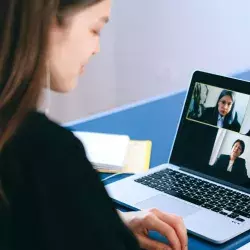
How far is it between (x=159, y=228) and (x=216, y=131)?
1.09 ft

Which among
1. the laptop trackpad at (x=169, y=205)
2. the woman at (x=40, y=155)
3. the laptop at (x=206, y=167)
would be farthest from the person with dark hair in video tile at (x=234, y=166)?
the woman at (x=40, y=155)

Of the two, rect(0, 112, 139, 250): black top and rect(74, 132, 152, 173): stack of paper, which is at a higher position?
rect(0, 112, 139, 250): black top

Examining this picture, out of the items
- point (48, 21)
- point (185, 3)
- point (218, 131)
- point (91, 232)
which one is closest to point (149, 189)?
point (218, 131)

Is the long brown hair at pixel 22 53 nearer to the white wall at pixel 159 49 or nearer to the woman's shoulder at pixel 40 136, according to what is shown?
the woman's shoulder at pixel 40 136

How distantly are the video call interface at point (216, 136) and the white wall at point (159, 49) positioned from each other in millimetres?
1614

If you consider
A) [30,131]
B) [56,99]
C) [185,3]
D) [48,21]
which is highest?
[185,3]

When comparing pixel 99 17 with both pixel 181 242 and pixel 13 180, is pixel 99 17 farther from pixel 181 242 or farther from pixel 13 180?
pixel 181 242

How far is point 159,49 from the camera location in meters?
3.13

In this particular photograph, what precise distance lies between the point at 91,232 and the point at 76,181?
0.07 metres

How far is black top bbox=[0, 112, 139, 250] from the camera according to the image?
2.49ft

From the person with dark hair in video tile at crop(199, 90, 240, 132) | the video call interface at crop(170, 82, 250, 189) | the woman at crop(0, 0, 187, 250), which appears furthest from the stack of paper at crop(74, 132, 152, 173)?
the woman at crop(0, 0, 187, 250)

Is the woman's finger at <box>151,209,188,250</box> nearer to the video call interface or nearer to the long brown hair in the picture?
the video call interface

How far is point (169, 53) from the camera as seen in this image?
312cm

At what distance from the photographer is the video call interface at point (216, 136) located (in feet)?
4.18
